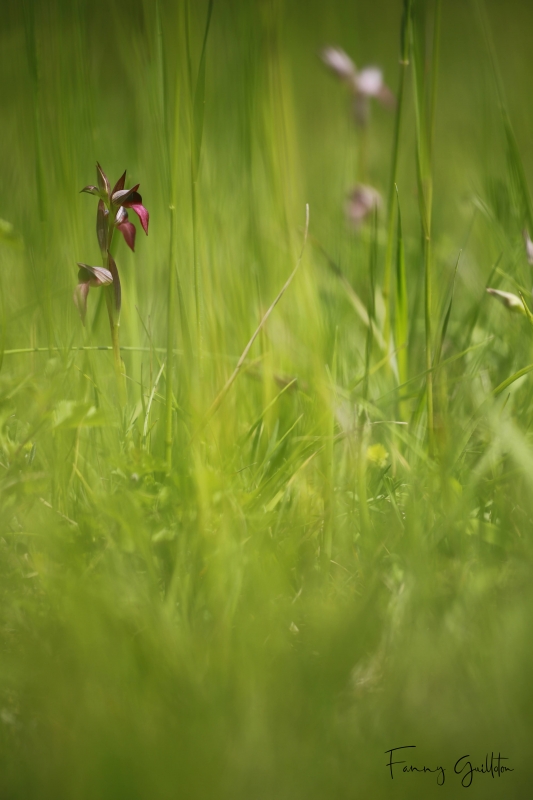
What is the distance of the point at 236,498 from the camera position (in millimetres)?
644

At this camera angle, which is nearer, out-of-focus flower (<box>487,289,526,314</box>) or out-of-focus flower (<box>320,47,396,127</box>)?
out-of-focus flower (<box>487,289,526,314</box>)

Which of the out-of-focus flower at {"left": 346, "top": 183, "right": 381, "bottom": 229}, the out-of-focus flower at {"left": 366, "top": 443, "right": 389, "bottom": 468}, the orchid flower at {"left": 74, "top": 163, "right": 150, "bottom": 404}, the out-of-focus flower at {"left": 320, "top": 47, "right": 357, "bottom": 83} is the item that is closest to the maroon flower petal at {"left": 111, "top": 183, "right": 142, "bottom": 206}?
the orchid flower at {"left": 74, "top": 163, "right": 150, "bottom": 404}

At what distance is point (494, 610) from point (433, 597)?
0.17 ft

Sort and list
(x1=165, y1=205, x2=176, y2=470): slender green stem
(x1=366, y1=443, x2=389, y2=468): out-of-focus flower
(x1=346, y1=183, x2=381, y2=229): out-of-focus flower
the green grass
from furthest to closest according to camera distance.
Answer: (x1=346, y1=183, x2=381, y2=229): out-of-focus flower < (x1=366, y1=443, x2=389, y2=468): out-of-focus flower < (x1=165, y1=205, x2=176, y2=470): slender green stem < the green grass

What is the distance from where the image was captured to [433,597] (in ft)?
1.69

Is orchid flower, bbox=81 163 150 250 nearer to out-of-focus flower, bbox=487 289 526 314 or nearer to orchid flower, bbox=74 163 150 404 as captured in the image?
orchid flower, bbox=74 163 150 404

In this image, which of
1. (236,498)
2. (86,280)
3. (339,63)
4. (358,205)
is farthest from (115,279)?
(339,63)

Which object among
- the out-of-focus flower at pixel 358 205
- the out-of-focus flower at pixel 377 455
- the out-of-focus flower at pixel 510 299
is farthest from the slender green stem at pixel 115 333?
the out-of-focus flower at pixel 358 205

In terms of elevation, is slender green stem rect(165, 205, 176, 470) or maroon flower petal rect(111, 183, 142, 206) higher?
maroon flower petal rect(111, 183, 142, 206)

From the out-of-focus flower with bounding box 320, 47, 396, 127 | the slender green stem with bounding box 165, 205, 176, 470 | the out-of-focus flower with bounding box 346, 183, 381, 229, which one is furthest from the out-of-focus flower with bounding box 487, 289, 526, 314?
the out-of-focus flower with bounding box 320, 47, 396, 127

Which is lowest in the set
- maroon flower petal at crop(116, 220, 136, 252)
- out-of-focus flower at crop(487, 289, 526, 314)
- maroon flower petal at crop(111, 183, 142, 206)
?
out-of-focus flower at crop(487, 289, 526, 314)

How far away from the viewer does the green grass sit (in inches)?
17.9

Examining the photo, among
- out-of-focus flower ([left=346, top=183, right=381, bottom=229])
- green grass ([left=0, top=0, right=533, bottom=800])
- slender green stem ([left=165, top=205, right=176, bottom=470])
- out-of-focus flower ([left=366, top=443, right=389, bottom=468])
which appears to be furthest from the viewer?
out-of-focus flower ([left=346, top=183, right=381, bottom=229])

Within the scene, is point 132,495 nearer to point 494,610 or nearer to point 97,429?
point 97,429
